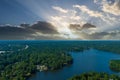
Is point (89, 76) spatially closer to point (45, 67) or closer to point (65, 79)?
point (65, 79)

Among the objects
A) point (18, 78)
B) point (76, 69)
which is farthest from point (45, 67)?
point (18, 78)

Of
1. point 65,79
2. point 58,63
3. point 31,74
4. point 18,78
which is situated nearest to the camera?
point 18,78

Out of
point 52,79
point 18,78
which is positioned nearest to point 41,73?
point 52,79

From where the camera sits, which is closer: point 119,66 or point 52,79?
point 52,79

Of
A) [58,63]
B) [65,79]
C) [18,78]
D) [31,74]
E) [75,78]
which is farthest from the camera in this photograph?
[58,63]

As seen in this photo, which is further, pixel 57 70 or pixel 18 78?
pixel 57 70

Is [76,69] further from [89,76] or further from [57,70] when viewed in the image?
[89,76]

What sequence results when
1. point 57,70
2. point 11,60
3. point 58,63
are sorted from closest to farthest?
1. point 57,70
2. point 58,63
3. point 11,60

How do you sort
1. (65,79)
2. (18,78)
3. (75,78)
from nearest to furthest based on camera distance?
(75,78) → (18,78) → (65,79)
